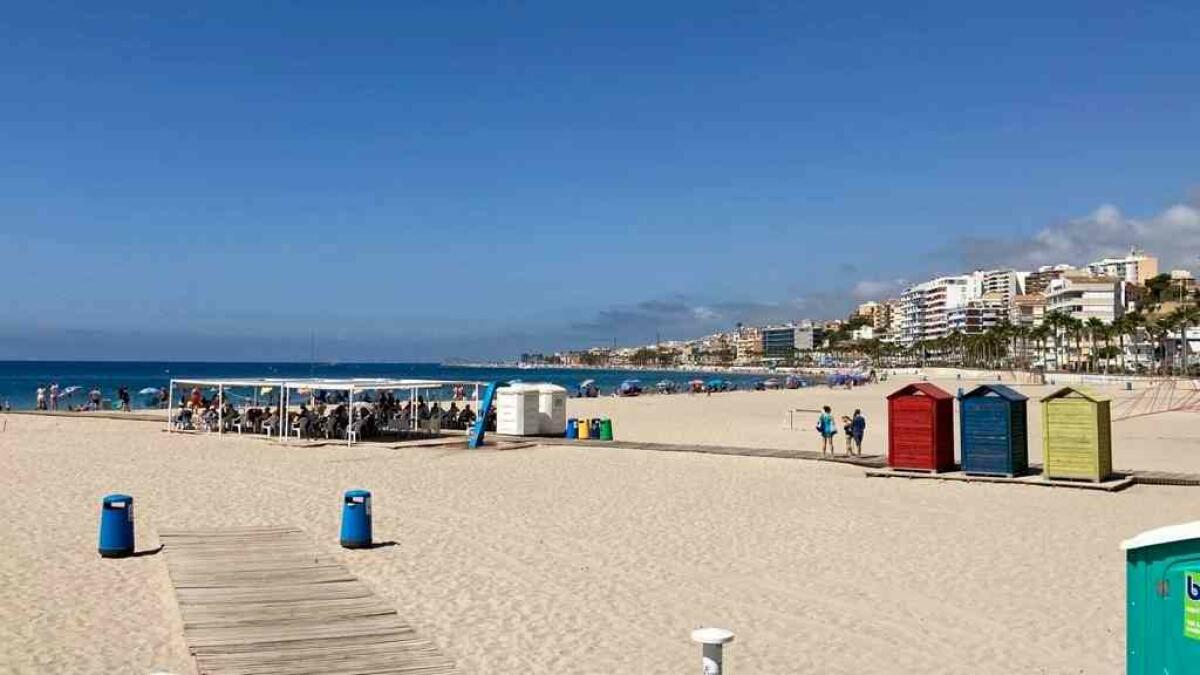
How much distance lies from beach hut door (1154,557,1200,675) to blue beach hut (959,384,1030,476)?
13.0 metres

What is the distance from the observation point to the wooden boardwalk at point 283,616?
6.43 m

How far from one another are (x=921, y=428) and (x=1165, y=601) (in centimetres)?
1391

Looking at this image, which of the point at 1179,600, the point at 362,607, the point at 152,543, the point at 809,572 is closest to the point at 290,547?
the point at 152,543

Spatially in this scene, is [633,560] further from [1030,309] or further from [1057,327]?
[1030,309]

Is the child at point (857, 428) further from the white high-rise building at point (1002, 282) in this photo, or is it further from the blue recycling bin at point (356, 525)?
the white high-rise building at point (1002, 282)

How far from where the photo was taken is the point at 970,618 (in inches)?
319

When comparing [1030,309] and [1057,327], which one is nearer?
[1057,327]

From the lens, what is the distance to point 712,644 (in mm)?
4480

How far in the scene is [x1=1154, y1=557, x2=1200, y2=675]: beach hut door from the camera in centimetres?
415

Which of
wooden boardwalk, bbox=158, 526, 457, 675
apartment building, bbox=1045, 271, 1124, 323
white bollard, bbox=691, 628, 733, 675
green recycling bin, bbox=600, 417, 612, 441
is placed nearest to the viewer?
white bollard, bbox=691, 628, 733, 675

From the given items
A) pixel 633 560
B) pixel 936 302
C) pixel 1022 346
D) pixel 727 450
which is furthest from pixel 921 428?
pixel 936 302

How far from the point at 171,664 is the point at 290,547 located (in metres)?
3.61

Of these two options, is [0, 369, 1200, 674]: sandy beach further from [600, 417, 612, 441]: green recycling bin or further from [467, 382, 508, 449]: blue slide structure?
[600, 417, 612, 441]: green recycling bin

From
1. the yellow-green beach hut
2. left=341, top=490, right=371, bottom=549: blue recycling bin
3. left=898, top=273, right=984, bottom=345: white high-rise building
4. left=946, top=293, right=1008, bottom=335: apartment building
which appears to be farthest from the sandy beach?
left=898, top=273, right=984, bottom=345: white high-rise building
